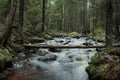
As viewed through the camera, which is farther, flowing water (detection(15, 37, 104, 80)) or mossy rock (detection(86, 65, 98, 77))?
flowing water (detection(15, 37, 104, 80))

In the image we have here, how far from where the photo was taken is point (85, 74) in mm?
9250

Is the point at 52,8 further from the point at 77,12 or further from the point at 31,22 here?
the point at 31,22

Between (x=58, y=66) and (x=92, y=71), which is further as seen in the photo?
(x=58, y=66)

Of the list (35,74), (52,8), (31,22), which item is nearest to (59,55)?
(35,74)

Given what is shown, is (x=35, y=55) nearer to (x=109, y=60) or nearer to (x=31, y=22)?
(x=109, y=60)

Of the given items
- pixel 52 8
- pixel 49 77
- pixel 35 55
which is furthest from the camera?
pixel 52 8

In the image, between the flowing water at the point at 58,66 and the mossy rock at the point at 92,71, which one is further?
the flowing water at the point at 58,66

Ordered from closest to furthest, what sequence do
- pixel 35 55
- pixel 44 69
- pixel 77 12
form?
pixel 44 69 → pixel 35 55 → pixel 77 12

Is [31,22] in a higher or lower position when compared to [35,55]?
higher

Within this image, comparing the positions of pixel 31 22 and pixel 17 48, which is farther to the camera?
pixel 31 22

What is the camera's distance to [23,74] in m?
9.35

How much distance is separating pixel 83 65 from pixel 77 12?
46.9 m

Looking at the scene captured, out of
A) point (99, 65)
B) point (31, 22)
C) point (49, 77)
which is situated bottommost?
point (49, 77)

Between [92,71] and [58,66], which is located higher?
[92,71]
